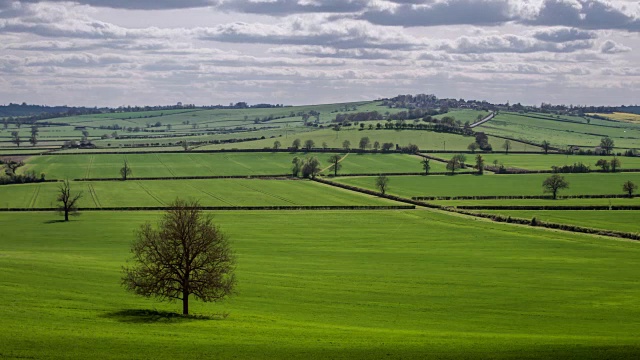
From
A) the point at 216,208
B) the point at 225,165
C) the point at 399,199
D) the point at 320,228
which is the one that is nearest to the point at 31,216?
the point at 216,208

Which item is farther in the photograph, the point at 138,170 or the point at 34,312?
the point at 138,170

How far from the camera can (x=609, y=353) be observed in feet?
116

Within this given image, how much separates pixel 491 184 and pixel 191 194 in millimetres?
61320

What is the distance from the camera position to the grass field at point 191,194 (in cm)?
12419

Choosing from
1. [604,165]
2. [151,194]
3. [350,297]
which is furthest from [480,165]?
[350,297]

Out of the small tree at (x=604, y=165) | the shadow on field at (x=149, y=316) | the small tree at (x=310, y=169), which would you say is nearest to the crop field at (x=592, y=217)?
the small tree at (x=310, y=169)

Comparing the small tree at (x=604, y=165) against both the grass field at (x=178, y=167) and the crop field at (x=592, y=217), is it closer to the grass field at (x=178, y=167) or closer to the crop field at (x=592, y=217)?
the grass field at (x=178, y=167)

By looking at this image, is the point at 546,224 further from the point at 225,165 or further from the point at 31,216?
the point at 225,165

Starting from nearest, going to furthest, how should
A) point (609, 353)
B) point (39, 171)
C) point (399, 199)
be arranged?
1. point (609, 353)
2. point (399, 199)
3. point (39, 171)

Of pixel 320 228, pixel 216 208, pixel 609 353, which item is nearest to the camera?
pixel 609 353

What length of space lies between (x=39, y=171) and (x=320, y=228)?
9600cm

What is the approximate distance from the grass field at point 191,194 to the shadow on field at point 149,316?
256 ft

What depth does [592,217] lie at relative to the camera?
106m

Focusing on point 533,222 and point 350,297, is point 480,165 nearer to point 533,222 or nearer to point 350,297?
point 533,222
